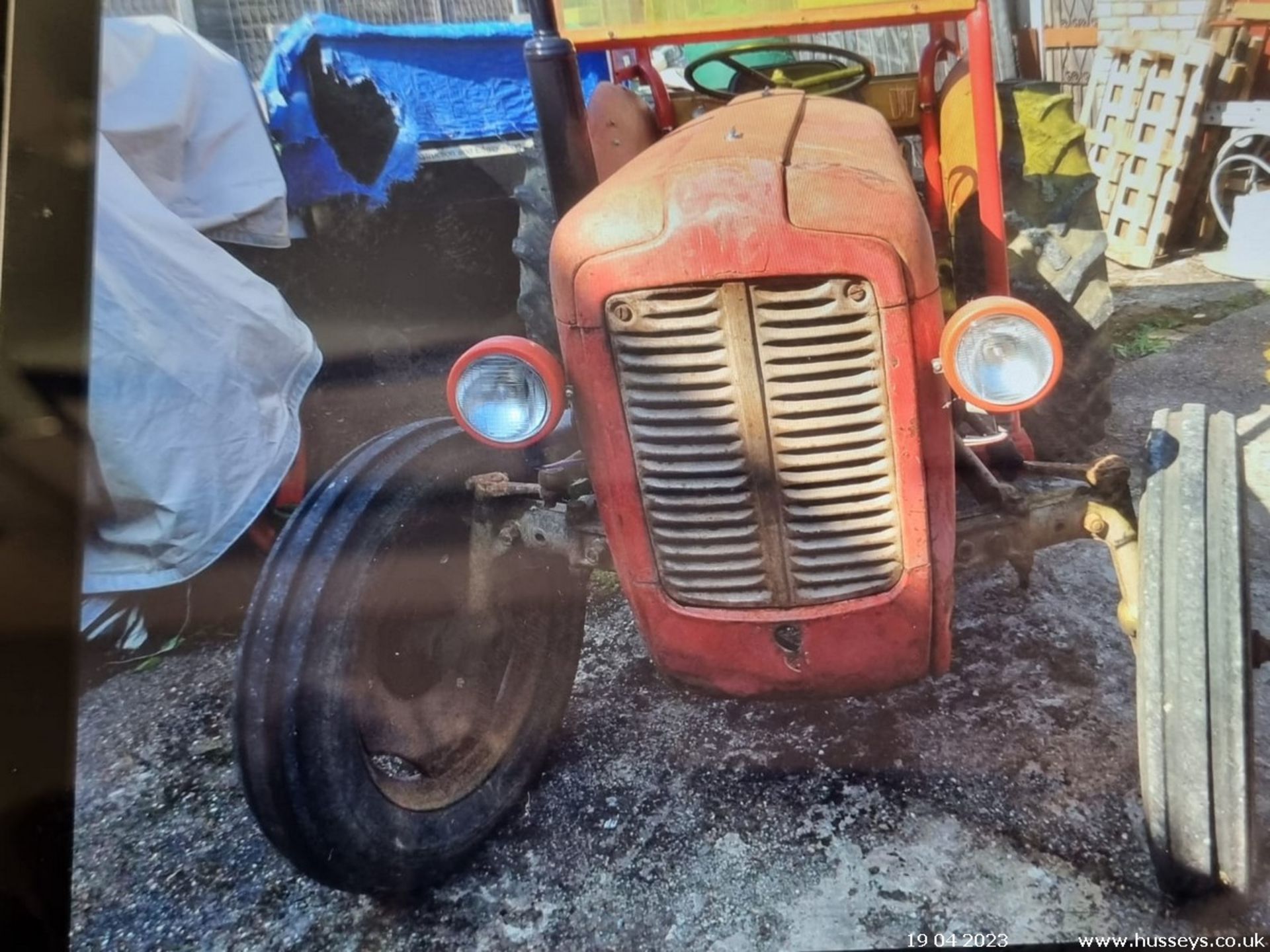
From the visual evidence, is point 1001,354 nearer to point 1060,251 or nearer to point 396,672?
point 396,672

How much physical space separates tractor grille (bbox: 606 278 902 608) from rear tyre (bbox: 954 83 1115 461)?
1.28 metres

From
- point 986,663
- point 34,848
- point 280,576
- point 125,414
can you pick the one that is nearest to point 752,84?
point 986,663

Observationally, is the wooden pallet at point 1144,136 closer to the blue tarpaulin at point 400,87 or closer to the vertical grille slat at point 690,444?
the blue tarpaulin at point 400,87

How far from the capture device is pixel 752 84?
91.0 inches

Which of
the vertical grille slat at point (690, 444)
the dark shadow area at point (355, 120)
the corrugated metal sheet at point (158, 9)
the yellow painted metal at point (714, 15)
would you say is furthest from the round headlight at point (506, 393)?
the dark shadow area at point (355, 120)

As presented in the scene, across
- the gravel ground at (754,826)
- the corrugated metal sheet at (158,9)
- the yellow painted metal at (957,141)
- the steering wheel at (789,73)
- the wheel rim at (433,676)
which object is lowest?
the gravel ground at (754,826)

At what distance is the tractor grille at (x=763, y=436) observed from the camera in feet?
4.22

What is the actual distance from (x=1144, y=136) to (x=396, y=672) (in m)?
4.84

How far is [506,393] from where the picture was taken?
57.5 inches

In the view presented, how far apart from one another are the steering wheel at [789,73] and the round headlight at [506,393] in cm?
102

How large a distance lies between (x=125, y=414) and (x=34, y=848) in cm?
179

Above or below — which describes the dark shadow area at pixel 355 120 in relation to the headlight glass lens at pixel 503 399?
above

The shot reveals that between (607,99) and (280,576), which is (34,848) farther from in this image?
(607,99)

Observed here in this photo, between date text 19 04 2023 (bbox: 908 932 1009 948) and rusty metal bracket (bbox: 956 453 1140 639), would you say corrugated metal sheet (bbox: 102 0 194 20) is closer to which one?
rusty metal bracket (bbox: 956 453 1140 639)
